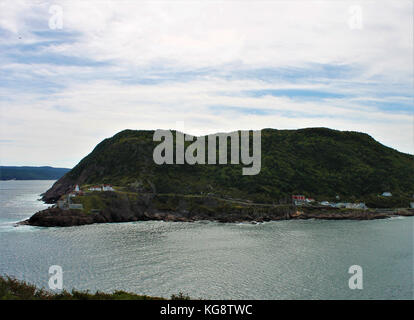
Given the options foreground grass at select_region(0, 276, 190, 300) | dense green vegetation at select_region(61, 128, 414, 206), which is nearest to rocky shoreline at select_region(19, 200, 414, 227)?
dense green vegetation at select_region(61, 128, 414, 206)

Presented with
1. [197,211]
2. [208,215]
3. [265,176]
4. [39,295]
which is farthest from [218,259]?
[265,176]

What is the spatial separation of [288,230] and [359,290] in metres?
52.8

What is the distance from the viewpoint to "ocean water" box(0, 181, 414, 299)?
153ft

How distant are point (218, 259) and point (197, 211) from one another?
204ft

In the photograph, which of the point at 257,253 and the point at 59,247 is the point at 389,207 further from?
the point at 59,247

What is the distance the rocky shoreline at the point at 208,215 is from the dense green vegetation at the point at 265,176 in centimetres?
1385

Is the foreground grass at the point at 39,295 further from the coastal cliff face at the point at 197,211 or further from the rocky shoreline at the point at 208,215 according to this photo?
the coastal cliff face at the point at 197,211

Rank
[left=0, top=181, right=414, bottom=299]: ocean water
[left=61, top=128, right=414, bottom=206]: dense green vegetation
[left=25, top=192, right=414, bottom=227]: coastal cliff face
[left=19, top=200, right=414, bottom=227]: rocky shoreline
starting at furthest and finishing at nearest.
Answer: [left=61, top=128, right=414, bottom=206]: dense green vegetation
[left=25, top=192, right=414, bottom=227]: coastal cliff face
[left=19, top=200, right=414, bottom=227]: rocky shoreline
[left=0, top=181, right=414, bottom=299]: ocean water

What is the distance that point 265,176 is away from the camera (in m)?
167

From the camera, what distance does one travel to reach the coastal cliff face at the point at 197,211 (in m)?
115

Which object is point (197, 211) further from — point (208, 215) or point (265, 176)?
point (265, 176)

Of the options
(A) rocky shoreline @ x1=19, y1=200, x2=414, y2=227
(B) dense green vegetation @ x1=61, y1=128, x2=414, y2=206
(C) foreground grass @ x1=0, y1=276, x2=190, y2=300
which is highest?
(B) dense green vegetation @ x1=61, y1=128, x2=414, y2=206

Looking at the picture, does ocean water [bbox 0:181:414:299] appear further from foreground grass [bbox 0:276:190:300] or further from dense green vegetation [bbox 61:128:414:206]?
dense green vegetation [bbox 61:128:414:206]
